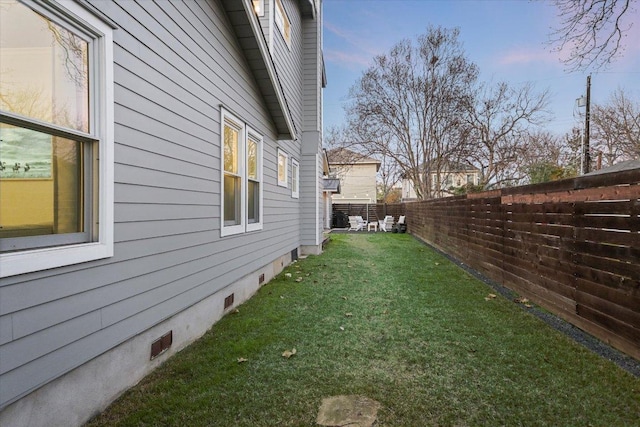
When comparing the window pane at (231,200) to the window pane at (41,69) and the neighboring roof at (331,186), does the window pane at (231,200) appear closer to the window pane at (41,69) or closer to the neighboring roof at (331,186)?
the window pane at (41,69)

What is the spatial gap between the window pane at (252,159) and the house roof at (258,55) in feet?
2.87

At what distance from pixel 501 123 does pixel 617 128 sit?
730cm

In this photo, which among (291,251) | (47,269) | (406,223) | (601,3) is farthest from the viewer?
(406,223)

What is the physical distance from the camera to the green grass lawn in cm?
235

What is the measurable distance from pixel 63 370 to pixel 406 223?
18.6 meters

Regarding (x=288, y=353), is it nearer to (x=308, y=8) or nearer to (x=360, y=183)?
(x=308, y=8)

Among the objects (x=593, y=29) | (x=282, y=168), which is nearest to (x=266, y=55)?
(x=282, y=168)

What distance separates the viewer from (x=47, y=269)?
1937 millimetres

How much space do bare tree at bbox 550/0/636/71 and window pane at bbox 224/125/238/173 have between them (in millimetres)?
5674

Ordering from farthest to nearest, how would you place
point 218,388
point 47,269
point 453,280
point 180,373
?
1. point 453,280
2. point 180,373
3. point 218,388
4. point 47,269

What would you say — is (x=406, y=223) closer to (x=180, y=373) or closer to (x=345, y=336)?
(x=345, y=336)

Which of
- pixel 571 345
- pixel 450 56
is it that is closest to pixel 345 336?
pixel 571 345

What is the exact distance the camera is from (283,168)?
26.9 feet

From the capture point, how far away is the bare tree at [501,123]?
22.3m
